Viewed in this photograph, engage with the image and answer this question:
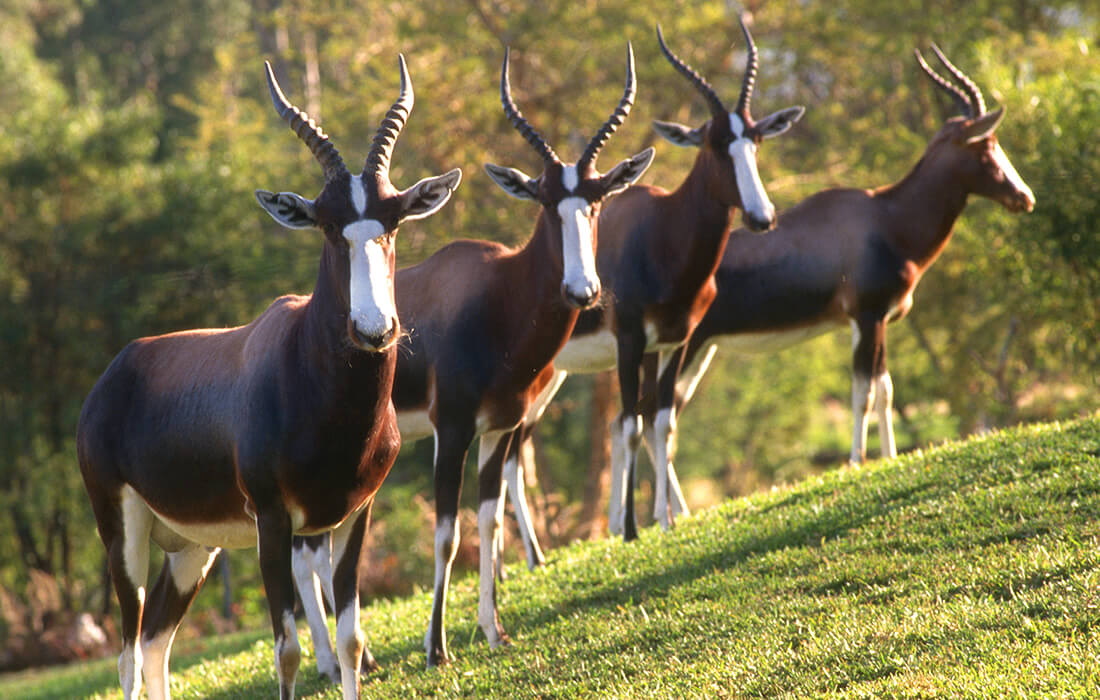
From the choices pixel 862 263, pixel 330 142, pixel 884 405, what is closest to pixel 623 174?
pixel 330 142

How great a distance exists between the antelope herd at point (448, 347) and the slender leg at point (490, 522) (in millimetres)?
16

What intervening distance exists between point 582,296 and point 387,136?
1853mm

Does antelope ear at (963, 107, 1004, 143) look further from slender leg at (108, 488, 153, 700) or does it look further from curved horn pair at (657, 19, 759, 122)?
slender leg at (108, 488, 153, 700)

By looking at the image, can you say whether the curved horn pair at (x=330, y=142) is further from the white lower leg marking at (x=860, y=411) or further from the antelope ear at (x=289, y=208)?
the white lower leg marking at (x=860, y=411)

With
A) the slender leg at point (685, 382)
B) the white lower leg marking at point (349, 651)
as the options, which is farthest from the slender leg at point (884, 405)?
the white lower leg marking at point (349, 651)

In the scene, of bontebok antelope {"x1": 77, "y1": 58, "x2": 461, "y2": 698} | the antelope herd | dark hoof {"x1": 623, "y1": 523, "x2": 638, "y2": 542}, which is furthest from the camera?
dark hoof {"x1": 623, "y1": 523, "x2": 638, "y2": 542}

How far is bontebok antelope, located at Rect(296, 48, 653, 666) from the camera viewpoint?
8.38 m

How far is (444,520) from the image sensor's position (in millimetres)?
8344

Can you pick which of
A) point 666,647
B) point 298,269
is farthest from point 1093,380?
point 298,269

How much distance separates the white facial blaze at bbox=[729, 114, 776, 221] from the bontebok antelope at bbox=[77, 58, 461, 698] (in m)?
4.17

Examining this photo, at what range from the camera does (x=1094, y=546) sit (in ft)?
24.3

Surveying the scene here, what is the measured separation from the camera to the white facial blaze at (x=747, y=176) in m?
10.5

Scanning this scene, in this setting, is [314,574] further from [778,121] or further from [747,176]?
[778,121]

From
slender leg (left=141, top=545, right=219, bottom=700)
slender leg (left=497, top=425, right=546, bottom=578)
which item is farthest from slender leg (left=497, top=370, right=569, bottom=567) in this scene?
slender leg (left=141, top=545, right=219, bottom=700)
